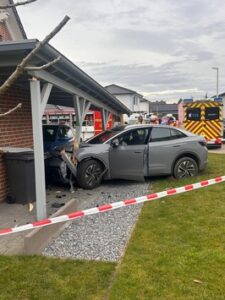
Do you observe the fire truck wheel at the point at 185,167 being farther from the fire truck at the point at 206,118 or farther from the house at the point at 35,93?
the fire truck at the point at 206,118

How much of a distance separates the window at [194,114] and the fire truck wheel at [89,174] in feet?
35.6

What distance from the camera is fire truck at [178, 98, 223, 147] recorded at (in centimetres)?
1773

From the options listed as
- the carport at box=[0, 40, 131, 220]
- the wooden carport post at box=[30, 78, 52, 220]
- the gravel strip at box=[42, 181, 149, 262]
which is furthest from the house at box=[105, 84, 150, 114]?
the wooden carport post at box=[30, 78, 52, 220]

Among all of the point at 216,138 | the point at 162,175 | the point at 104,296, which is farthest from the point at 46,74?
the point at 216,138

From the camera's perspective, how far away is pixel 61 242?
4855 mm

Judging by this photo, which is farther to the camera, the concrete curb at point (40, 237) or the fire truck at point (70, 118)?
the fire truck at point (70, 118)

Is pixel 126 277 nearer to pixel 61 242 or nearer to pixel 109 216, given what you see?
pixel 61 242

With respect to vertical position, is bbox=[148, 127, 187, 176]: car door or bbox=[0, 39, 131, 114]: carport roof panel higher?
bbox=[0, 39, 131, 114]: carport roof panel

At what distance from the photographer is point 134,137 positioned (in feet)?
28.6

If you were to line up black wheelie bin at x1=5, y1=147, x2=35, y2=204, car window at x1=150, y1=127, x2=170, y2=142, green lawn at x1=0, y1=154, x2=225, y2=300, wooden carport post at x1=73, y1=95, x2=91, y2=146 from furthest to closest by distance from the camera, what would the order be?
1. car window at x1=150, y1=127, x2=170, y2=142
2. wooden carport post at x1=73, y1=95, x2=91, y2=146
3. black wheelie bin at x1=5, y1=147, x2=35, y2=204
4. green lawn at x1=0, y1=154, x2=225, y2=300

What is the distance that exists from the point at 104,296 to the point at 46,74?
3756 mm

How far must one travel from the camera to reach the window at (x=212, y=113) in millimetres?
17766

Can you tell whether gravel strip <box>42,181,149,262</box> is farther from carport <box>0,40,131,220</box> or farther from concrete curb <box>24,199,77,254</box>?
carport <box>0,40,131,220</box>

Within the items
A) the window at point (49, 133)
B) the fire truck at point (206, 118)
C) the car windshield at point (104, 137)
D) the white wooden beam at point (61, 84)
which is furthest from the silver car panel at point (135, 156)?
the fire truck at point (206, 118)
